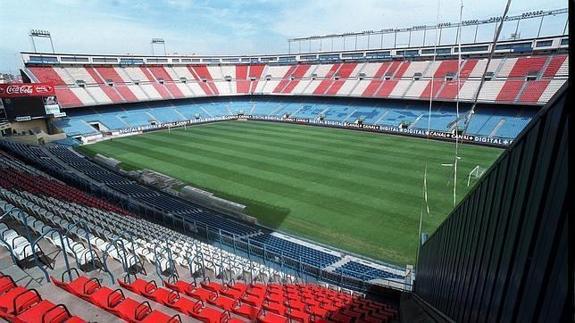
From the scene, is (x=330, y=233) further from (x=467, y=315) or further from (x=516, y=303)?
(x=516, y=303)

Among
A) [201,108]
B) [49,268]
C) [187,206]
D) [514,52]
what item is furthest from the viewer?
[201,108]

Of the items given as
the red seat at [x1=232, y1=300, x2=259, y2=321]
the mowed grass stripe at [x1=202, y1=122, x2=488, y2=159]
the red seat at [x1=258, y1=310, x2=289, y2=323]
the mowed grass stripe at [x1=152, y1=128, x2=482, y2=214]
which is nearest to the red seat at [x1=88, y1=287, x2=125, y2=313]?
the red seat at [x1=232, y1=300, x2=259, y2=321]

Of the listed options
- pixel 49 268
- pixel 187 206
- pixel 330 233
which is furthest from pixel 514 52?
pixel 49 268

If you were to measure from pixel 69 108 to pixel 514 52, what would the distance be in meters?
60.9

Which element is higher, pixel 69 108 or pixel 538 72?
pixel 538 72

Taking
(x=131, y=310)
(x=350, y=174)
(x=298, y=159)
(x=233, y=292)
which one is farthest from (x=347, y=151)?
(x=131, y=310)

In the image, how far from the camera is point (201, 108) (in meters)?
59.2

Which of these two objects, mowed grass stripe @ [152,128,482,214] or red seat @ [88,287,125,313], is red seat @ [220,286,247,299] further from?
mowed grass stripe @ [152,128,482,214]

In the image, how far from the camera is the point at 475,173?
25.4m

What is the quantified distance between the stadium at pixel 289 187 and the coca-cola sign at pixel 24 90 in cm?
17

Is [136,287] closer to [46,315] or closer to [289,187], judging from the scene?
[46,315]

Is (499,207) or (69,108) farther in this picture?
(69,108)

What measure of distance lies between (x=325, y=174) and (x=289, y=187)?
3.94m

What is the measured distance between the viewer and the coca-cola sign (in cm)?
3385
